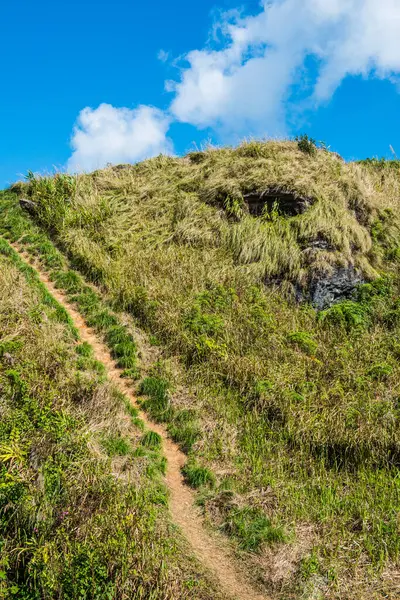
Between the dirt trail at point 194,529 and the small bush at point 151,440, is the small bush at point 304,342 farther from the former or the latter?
the small bush at point 151,440

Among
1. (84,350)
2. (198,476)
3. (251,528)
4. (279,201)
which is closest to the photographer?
(251,528)

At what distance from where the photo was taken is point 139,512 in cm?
566

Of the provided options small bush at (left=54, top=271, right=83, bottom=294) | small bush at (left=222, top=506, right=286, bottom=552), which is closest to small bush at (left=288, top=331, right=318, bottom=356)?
small bush at (left=222, top=506, right=286, bottom=552)

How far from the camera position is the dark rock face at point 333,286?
11.7m

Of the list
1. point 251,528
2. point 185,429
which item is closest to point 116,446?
point 185,429

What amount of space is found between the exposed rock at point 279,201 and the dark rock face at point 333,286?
2.38 m

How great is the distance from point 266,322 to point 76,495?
5950 mm

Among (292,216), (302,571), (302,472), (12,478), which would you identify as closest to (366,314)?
(292,216)

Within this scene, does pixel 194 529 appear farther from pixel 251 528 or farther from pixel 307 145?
pixel 307 145

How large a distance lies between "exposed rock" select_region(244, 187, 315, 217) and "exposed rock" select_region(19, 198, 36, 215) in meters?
7.41

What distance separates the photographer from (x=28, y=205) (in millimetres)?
16219

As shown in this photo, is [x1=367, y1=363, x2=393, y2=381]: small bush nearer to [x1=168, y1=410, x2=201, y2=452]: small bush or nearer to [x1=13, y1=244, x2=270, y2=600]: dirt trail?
[x1=168, y1=410, x2=201, y2=452]: small bush

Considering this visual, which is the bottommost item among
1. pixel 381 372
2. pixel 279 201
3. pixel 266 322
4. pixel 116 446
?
pixel 116 446

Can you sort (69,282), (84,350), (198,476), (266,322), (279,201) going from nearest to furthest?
(198,476), (84,350), (266,322), (69,282), (279,201)
